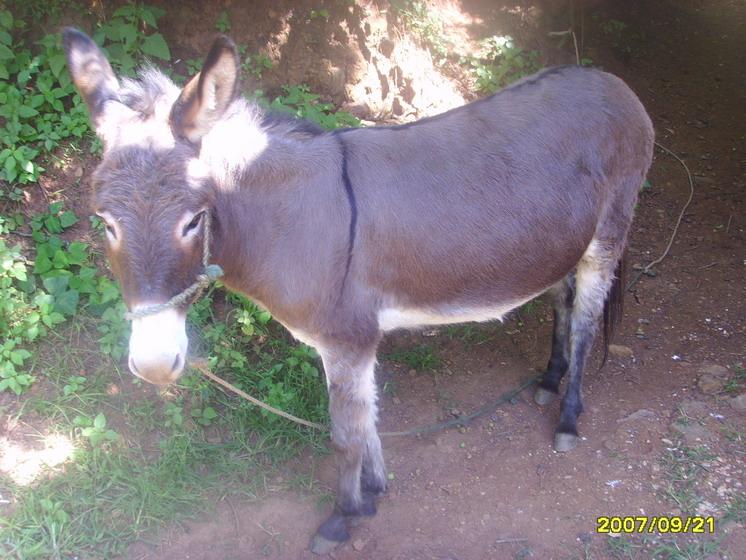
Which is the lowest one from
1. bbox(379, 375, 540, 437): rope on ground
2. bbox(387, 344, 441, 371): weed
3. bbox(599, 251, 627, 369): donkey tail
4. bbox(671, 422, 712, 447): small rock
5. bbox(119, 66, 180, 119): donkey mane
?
bbox(379, 375, 540, 437): rope on ground

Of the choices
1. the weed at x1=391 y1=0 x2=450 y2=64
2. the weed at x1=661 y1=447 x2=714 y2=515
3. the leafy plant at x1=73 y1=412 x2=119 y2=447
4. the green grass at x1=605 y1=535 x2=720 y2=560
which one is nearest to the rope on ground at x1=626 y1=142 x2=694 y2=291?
the weed at x1=661 y1=447 x2=714 y2=515

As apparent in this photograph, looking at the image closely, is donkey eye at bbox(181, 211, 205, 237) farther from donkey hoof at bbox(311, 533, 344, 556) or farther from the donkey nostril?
donkey hoof at bbox(311, 533, 344, 556)

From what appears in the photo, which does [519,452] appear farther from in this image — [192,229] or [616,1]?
[616,1]

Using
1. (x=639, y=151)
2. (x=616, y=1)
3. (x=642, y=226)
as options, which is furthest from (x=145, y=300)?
(x=616, y=1)

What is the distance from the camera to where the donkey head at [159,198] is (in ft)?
6.57

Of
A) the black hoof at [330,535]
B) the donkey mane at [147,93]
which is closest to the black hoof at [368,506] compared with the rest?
the black hoof at [330,535]

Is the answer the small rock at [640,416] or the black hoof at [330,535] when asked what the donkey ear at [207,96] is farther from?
the small rock at [640,416]

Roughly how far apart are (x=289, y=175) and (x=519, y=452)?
2.07 meters

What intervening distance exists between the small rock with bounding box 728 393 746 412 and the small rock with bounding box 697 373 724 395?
0.10 m

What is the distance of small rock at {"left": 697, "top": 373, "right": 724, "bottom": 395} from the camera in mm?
3621
